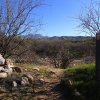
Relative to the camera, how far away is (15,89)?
6.62 m

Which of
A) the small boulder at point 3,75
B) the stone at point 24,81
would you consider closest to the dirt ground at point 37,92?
the stone at point 24,81

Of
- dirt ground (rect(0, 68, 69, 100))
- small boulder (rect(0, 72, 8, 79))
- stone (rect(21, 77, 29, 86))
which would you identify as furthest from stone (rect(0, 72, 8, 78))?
dirt ground (rect(0, 68, 69, 100))

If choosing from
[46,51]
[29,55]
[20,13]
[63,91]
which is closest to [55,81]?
[63,91]

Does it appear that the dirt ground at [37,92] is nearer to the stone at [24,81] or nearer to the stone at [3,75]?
the stone at [24,81]

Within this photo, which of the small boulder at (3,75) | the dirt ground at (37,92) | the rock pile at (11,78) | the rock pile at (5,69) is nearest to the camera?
the dirt ground at (37,92)

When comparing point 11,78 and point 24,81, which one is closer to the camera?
point 24,81

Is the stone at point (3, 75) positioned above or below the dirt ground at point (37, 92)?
above

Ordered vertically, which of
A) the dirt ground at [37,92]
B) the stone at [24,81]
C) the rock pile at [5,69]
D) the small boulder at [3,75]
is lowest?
the dirt ground at [37,92]

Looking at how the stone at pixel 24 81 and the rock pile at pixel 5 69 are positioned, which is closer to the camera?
the stone at pixel 24 81

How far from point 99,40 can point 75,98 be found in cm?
134

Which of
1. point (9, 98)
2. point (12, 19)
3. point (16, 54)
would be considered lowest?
point (9, 98)

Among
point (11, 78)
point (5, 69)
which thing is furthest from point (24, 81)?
point (5, 69)

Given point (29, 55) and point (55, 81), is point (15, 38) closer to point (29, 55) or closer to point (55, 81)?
point (29, 55)

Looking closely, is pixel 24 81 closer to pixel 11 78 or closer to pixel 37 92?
pixel 11 78
